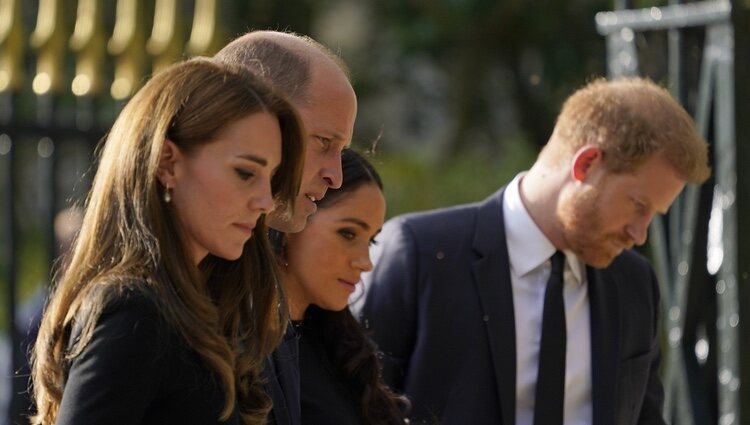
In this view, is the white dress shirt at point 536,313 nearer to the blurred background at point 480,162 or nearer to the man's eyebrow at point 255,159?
the blurred background at point 480,162

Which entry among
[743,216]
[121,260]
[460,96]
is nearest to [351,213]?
[121,260]

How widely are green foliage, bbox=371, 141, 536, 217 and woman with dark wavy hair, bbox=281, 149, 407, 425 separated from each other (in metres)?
4.21

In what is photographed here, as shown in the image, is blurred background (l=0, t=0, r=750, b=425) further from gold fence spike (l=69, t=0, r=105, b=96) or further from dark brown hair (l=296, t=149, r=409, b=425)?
dark brown hair (l=296, t=149, r=409, b=425)

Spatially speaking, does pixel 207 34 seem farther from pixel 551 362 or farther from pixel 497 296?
pixel 551 362

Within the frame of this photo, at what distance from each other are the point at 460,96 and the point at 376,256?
5.75 m

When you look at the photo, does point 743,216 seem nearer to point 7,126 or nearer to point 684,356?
point 684,356

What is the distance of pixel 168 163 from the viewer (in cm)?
203

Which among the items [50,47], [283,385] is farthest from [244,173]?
[50,47]

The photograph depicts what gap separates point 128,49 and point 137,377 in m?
3.10

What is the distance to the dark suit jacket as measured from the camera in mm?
3254

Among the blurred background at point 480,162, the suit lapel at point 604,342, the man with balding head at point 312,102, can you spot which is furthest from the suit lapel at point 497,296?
the man with balding head at point 312,102

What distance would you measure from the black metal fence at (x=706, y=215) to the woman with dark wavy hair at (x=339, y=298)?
139 cm

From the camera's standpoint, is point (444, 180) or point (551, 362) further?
point (444, 180)

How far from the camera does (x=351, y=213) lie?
2818 mm
